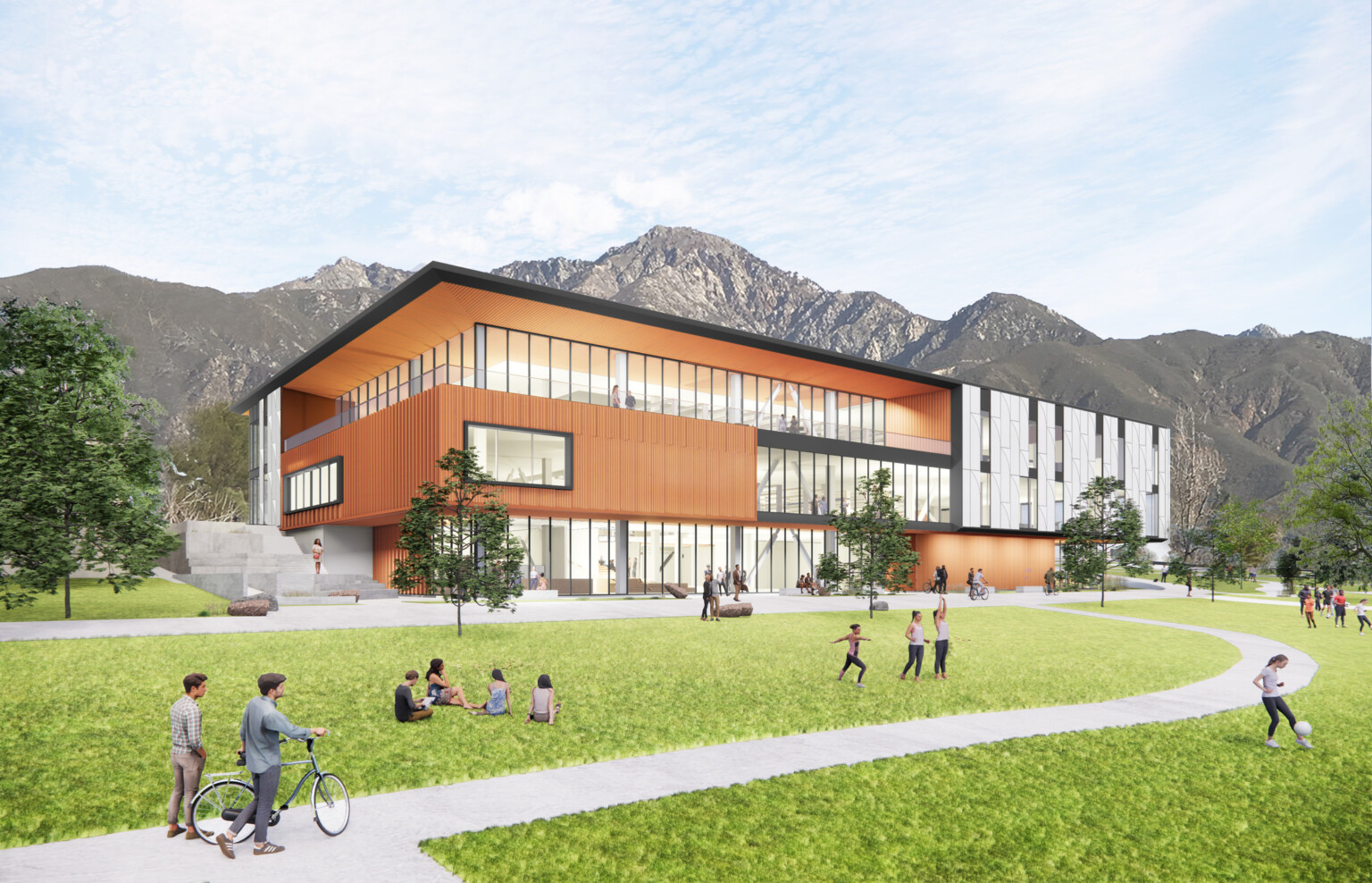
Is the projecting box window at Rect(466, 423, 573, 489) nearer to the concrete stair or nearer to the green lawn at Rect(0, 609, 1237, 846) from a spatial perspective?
the concrete stair

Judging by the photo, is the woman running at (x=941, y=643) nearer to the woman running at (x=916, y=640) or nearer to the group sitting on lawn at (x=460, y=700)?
the woman running at (x=916, y=640)

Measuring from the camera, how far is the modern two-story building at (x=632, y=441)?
40.4 metres

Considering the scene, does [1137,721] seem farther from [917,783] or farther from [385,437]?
[385,437]

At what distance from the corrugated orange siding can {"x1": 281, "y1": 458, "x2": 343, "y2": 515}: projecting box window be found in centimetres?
3752

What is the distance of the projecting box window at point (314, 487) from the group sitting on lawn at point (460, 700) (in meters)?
34.2

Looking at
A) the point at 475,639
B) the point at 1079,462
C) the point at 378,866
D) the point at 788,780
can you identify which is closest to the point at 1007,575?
the point at 1079,462

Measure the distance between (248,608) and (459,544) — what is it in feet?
25.6

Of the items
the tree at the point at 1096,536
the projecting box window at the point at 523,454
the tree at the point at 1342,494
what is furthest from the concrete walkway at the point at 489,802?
the tree at the point at 1096,536

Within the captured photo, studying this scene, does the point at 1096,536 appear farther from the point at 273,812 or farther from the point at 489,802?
the point at 273,812

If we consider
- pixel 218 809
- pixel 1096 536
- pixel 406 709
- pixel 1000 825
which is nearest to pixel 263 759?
pixel 218 809

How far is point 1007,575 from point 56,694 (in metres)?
62.4

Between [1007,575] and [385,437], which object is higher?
[385,437]

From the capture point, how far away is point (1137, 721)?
47.6ft

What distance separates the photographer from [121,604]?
1215 inches
